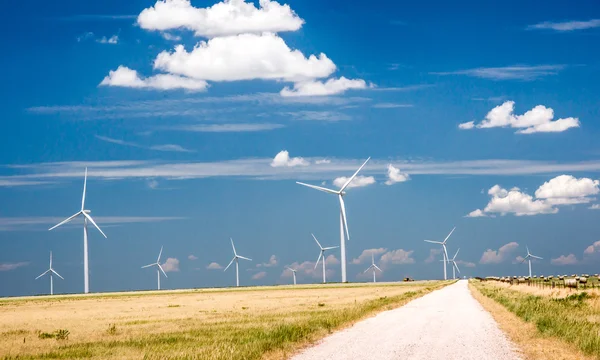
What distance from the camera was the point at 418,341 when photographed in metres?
28.6

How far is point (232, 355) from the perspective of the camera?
2447cm

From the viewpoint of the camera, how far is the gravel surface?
24188mm

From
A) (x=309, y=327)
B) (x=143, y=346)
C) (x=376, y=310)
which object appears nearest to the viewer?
(x=143, y=346)

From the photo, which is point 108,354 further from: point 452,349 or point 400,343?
point 452,349

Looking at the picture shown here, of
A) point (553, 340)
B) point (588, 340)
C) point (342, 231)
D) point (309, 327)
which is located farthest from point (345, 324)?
point (342, 231)

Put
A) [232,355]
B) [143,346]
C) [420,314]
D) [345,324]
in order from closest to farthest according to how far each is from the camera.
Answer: [232,355]
[143,346]
[345,324]
[420,314]

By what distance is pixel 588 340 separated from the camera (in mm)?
24797

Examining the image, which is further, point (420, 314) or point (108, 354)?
point (420, 314)

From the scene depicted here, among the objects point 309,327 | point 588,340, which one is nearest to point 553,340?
point 588,340

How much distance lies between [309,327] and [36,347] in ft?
43.1

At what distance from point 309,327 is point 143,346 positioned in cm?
782

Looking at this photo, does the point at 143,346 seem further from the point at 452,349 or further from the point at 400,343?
the point at 452,349

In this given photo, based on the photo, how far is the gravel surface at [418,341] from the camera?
24.2 meters

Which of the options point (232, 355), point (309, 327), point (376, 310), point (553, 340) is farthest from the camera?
point (376, 310)
